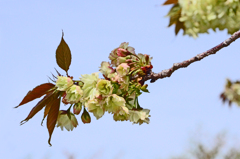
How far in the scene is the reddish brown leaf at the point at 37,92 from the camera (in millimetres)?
1020

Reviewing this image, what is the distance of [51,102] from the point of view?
1.04 meters

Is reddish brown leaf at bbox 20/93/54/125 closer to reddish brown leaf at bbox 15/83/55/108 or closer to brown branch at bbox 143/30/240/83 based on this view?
reddish brown leaf at bbox 15/83/55/108

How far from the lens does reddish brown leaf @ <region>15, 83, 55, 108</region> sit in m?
1.02

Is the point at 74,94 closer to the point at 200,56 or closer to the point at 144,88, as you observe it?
the point at 144,88

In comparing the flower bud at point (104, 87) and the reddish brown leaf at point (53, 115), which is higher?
the flower bud at point (104, 87)

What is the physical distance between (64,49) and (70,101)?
0.19 m

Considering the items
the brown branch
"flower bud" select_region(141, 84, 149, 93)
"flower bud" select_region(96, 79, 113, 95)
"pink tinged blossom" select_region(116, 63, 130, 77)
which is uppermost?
the brown branch

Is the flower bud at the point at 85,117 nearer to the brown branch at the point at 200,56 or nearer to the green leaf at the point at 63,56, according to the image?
the green leaf at the point at 63,56

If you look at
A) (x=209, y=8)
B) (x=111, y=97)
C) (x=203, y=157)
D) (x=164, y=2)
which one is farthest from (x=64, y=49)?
(x=203, y=157)

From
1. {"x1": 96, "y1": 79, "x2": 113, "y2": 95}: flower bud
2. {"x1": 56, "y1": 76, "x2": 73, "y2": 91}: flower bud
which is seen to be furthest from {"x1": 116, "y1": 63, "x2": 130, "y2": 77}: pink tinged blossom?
{"x1": 56, "y1": 76, "x2": 73, "y2": 91}: flower bud

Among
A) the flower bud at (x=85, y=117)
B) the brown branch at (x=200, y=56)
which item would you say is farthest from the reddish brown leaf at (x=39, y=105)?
the brown branch at (x=200, y=56)

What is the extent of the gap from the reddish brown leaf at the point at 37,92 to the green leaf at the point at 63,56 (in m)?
0.09

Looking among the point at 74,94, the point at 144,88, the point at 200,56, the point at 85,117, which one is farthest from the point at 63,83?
the point at 200,56

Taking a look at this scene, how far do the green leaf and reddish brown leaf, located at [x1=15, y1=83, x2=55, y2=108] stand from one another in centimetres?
9
